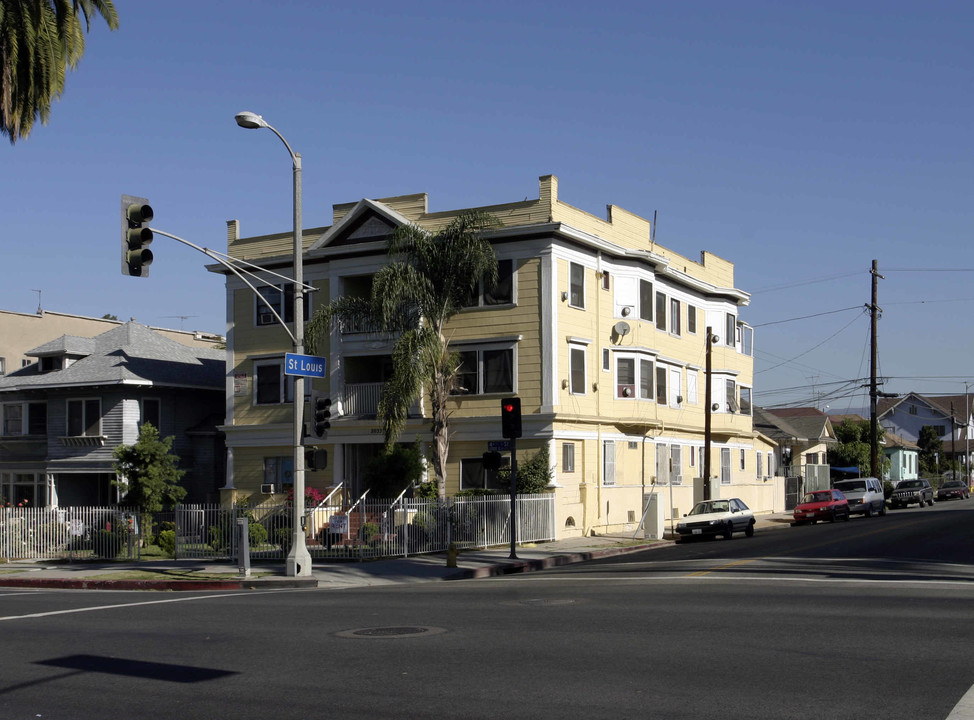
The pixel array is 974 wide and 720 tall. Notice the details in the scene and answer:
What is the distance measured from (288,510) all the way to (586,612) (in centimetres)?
1745

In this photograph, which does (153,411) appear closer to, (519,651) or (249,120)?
(249,120)

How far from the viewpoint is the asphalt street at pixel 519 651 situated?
29.7 feet

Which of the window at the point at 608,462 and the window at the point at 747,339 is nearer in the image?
the window at the point at 608,462

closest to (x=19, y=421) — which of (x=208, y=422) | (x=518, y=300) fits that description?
(x=208, y=422)

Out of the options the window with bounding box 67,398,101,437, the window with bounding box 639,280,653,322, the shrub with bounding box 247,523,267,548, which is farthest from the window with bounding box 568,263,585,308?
the window with bounding box 67,398,101,437

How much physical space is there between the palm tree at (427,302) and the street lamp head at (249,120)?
11.4 meters

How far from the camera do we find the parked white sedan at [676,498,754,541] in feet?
116

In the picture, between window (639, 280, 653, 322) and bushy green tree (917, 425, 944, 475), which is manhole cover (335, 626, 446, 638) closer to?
window (639, 280, 653, 322)

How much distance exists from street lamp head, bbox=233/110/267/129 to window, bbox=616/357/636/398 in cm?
2058

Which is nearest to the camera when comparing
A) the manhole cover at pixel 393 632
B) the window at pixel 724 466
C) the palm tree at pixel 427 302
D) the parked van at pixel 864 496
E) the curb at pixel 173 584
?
the manhole cover at pixel 393 632

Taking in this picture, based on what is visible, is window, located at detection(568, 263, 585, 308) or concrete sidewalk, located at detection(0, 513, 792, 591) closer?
concrete sidewalk, located at detection(0, 513, 792, 591)

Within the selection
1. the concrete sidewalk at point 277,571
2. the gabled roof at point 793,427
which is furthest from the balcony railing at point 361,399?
the gabled roof at point 793,427

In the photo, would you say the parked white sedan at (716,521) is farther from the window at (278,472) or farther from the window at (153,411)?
the window at (153,411)

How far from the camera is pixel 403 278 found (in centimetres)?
3362
